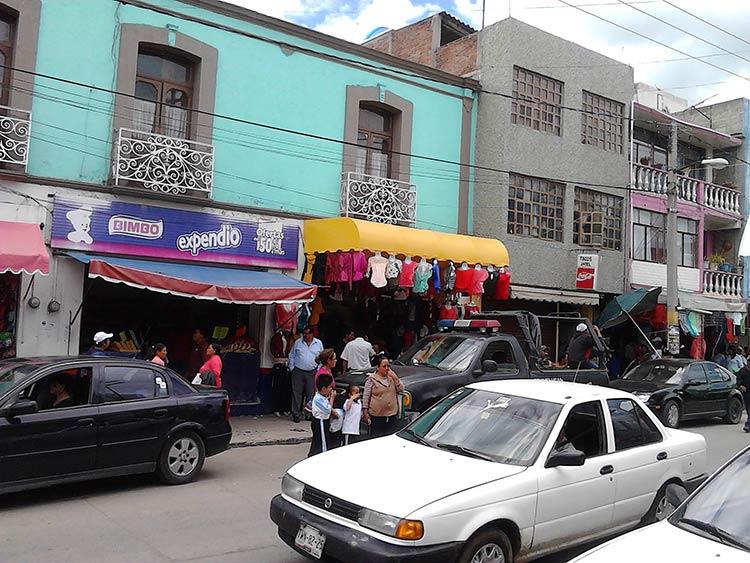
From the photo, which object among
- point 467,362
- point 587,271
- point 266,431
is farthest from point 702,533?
point 587,271

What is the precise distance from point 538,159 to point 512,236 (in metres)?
2.34

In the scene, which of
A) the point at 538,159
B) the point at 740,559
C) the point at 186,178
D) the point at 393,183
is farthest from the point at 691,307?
the point at 740,559

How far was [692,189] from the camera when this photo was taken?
24.4 meters

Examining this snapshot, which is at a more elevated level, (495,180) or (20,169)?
(495,180)

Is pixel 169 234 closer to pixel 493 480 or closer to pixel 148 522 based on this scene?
pixel 148 522

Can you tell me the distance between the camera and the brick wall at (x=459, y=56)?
744 inches

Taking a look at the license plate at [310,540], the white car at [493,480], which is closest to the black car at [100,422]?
the white car at [493,480]

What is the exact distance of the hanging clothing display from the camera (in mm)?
13727

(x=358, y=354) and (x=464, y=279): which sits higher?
(x=464, y=279)

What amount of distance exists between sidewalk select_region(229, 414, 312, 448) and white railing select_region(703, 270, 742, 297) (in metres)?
16.6

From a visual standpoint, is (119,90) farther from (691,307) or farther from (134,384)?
(691,307)

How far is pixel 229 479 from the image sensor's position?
29.3 feet

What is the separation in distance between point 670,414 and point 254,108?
34.4ft

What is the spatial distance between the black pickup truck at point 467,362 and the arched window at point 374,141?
480 centimetres
